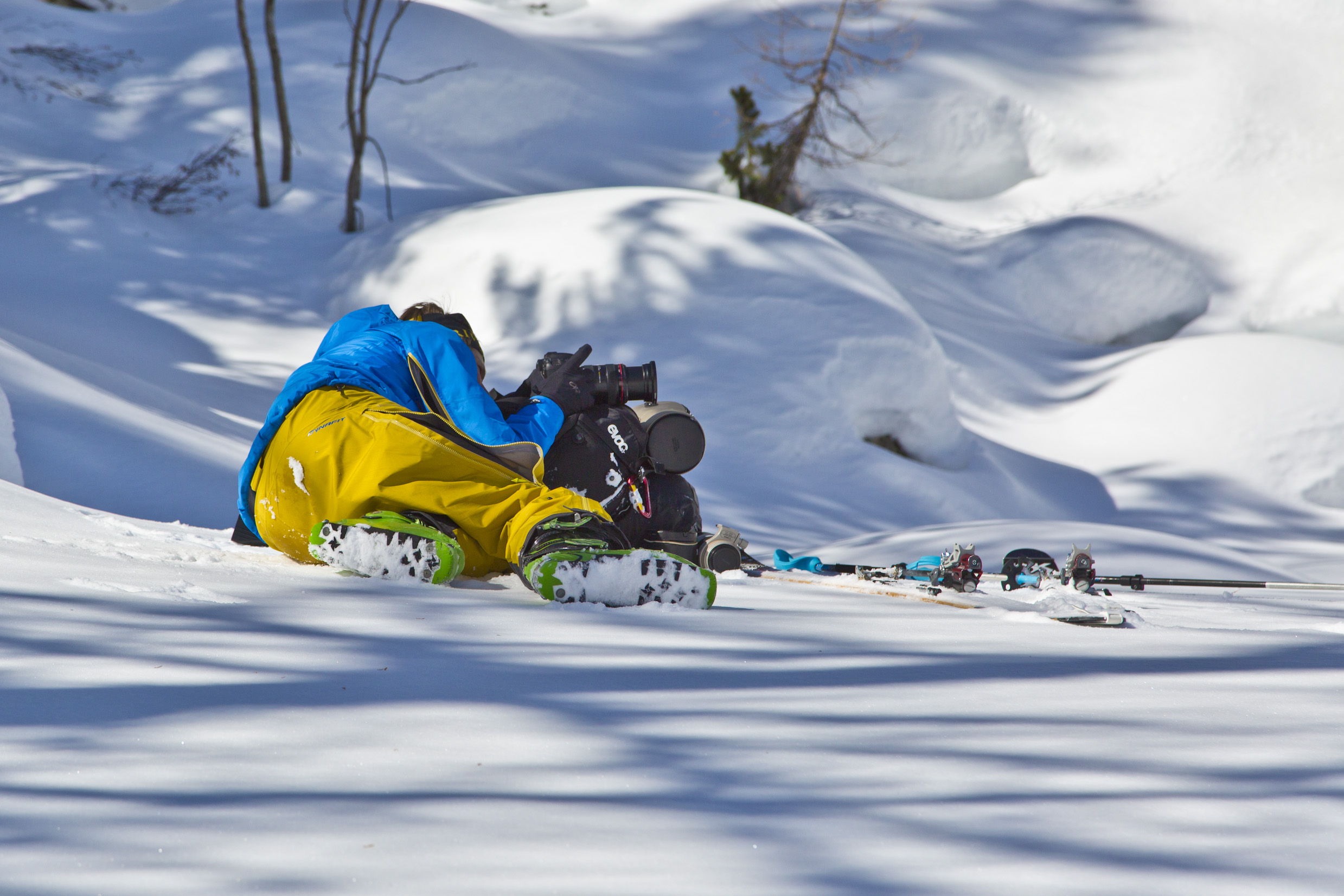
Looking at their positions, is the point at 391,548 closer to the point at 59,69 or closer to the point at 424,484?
the point at 424,484

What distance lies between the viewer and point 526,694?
1.31 meters

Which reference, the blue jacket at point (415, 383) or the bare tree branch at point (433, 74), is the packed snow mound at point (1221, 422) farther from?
the bare tree branch at point (433, 74)

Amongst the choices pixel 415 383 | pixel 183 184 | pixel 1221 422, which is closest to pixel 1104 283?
pixel 1221 422

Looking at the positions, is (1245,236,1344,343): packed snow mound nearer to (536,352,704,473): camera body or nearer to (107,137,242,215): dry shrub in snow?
(536,352,704,473): camera body

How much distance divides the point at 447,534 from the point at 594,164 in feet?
39.7

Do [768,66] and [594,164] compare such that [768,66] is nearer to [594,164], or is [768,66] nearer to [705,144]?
[705,144]

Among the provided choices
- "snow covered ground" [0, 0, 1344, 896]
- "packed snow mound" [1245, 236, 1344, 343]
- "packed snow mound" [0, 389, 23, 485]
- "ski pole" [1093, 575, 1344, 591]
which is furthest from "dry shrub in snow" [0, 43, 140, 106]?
"packed snow mound" [1245, 236, 1344, 343]

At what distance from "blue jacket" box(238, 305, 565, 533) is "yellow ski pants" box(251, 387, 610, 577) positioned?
61 mm

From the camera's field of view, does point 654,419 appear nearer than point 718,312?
Yes

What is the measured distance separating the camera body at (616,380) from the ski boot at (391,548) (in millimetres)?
791

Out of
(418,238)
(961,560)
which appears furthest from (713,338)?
(961,560)

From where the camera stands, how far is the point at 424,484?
2166 mm

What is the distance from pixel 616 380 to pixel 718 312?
4.67m

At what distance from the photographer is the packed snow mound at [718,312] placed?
23.6ft
